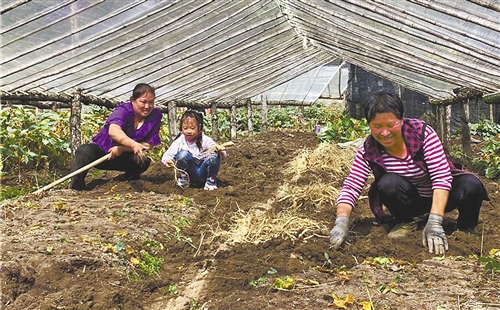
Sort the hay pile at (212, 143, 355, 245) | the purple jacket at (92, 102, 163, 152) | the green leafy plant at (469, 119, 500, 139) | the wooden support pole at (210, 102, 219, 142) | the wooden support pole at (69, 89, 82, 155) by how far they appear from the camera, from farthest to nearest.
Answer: the wooden support pole at (210, 102, 219, 142) < the green leafy plant at (469, 119, 500, 139) < the wooden support pole at (69, 89, 82, 155) < the purple jacket at (92, 102, 163, 152) < the hay pile at (212, 143, 355, 245)

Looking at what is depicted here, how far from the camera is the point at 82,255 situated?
2.69 m

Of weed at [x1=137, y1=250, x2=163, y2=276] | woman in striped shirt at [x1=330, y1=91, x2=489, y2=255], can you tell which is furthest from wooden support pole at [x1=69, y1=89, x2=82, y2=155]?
woman in striped shirt at [x1=330, y1=91, x2=489, y2=255]

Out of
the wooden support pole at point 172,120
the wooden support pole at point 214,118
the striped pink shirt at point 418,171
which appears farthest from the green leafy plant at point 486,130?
the striped pink shirt at point 418,171

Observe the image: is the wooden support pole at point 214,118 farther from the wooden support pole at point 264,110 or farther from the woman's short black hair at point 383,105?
the woman's short black hair at point 383,105

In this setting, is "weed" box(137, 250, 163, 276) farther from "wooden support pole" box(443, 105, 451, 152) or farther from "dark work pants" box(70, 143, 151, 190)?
"wooden support pole" box(443, 105, 451, 152)

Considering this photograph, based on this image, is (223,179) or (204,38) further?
(204,38)

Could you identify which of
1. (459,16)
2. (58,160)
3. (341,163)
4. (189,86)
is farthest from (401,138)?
(189,86)

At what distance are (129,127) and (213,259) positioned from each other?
2.30 meters

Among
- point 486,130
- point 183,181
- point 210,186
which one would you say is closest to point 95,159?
point 183,181

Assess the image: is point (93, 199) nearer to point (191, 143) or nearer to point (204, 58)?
point (191, 143)

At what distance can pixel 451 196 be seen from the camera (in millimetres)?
3121

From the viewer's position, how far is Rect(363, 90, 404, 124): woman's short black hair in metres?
2.83

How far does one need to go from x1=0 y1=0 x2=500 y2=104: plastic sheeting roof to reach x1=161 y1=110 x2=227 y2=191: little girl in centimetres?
108

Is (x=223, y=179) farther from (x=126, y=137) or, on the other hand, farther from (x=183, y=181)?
(x=126, y=137)
